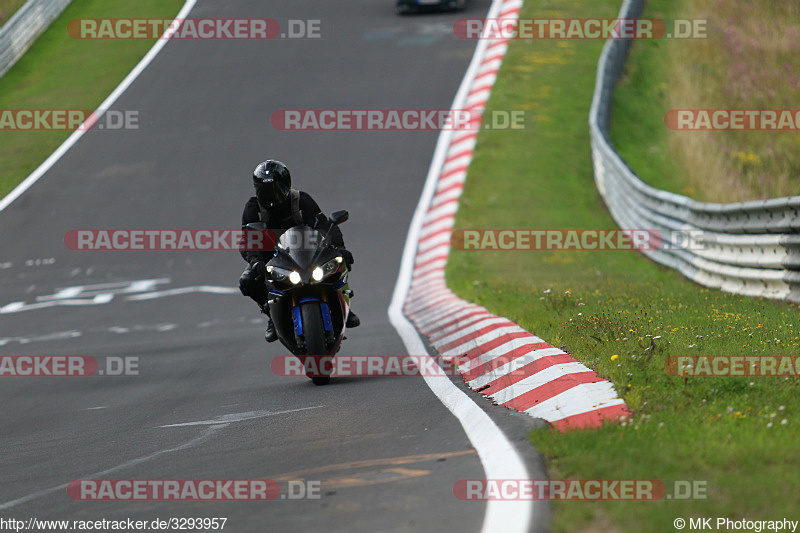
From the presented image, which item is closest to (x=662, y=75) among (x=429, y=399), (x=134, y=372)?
(x=134, y=372)

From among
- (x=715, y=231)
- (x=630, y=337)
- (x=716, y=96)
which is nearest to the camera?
(x=630, y=337)

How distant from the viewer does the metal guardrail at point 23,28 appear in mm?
29250

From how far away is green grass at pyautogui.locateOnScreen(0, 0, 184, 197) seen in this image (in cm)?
2464

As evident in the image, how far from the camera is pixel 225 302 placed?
53.6 ft

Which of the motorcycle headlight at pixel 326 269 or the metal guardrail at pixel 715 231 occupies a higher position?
the motorcycle headlight at pixel 326 269

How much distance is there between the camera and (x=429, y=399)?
7.86 meters

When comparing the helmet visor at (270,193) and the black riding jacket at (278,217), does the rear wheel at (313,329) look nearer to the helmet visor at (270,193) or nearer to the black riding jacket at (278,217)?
the black riding jacket at (278,217)

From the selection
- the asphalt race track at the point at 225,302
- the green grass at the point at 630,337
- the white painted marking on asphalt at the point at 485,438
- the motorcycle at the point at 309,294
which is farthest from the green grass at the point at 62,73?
the motorcycle at the point at 309,294

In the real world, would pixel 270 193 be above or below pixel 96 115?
above

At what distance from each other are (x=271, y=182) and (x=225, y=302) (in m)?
7.16

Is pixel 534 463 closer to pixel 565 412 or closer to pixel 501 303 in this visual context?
pixel 565 412

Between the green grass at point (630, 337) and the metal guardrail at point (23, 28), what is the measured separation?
1419 cm

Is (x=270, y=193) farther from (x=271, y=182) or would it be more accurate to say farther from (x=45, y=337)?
(x=45, y=337)

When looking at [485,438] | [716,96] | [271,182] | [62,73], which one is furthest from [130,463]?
[62,73]
